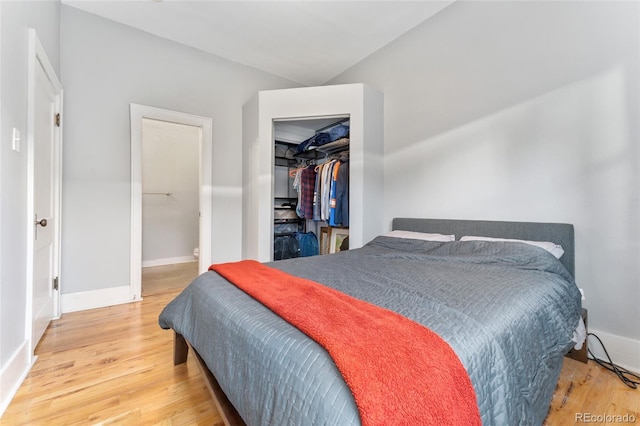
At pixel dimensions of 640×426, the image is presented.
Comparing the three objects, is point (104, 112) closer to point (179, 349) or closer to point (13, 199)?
point (13, 199)

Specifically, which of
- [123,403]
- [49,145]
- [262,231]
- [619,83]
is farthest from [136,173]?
[619,83]

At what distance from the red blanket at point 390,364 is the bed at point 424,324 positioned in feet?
0.13

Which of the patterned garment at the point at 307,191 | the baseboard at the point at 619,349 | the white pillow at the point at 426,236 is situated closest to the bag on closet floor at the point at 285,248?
the patterned garment at the point at 307,191

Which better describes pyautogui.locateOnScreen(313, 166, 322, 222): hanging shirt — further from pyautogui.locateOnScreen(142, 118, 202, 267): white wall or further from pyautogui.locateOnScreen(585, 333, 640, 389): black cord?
pyautogui.locateOnScreen(585, 333, 640, 389): black cord

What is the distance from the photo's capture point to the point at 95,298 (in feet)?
8.53

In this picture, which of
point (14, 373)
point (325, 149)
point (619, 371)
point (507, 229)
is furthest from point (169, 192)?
point (619, 371)

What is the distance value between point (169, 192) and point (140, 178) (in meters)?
1.95

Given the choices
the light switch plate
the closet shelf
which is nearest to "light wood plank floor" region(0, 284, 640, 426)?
the light switch plate

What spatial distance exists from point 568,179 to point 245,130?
10.3 feet

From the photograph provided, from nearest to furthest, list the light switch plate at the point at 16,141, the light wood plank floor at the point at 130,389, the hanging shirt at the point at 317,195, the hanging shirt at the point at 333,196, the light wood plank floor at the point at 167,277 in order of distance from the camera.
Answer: the light wood plank floor at the point at 130,389 → the light switch plate at the point at 16,141 → the hanging shirt at the point at 333,196 → the light wood plank floor at the point at 167,277 → the hanging shirt at the point at 317,195

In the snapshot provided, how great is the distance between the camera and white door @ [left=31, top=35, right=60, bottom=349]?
1.84m

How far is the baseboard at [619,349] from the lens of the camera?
1.60m

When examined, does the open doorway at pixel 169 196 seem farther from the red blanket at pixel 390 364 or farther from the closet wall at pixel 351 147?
the red blanket at pixel 390 364

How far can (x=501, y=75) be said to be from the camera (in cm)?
215
